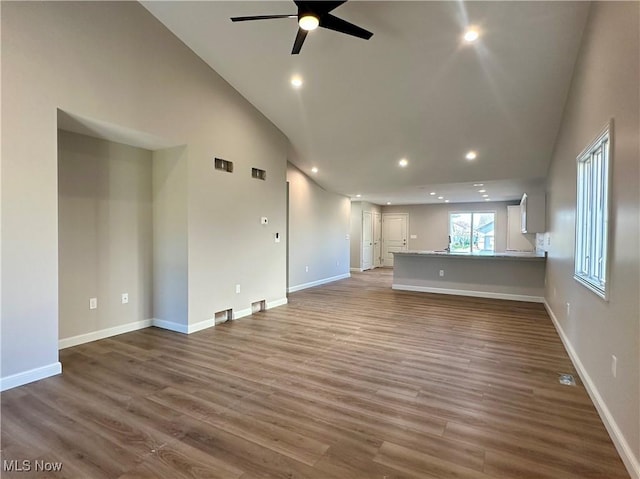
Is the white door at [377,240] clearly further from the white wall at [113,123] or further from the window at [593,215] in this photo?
the window at [593,215]

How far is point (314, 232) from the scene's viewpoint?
7.89 meters

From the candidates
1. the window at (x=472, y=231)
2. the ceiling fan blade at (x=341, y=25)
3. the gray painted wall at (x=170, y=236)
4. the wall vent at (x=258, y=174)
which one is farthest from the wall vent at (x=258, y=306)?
the window at (x=472, y=231)

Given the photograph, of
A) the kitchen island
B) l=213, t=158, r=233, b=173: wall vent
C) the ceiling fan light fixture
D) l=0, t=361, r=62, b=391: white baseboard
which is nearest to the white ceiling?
the ceiling fan light fixture

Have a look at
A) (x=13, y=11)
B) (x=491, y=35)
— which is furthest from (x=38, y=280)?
(x=491, y=35)

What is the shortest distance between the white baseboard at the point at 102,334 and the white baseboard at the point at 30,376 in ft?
2.44

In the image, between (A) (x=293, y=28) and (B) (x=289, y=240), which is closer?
(A) (x=293, y=28)

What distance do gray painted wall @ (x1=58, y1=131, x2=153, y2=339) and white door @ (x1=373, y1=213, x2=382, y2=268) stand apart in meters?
8.67

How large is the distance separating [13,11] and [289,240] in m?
5.03

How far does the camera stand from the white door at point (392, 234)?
40.5 feet

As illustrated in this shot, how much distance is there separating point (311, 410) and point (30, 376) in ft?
7.88

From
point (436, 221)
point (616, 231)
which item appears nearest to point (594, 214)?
point (616, 231)

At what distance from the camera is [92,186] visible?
3859 millimetres

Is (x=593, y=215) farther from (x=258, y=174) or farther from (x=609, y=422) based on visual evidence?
(x=258, y=174)

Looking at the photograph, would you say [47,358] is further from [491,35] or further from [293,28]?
[491,35]
